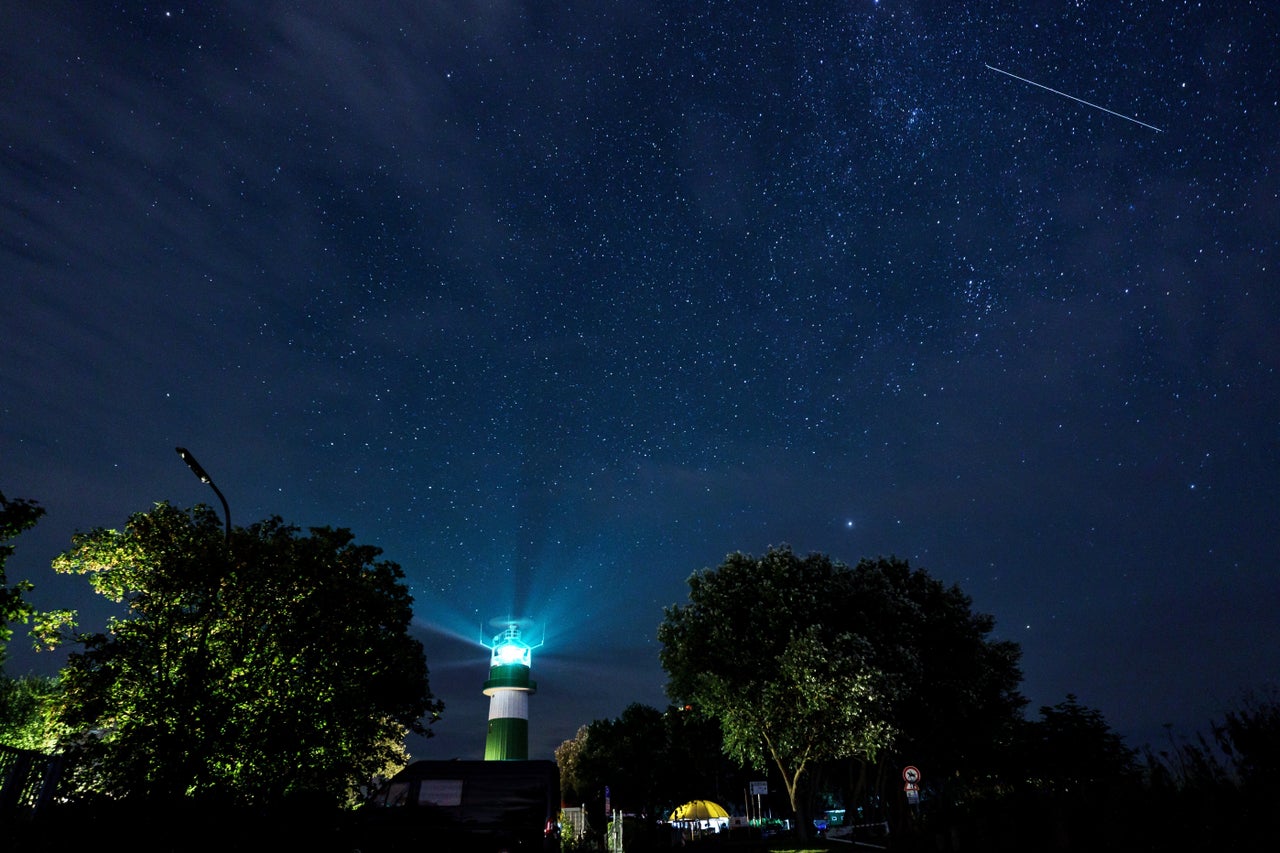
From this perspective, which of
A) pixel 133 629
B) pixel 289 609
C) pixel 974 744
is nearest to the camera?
pixel 133 629

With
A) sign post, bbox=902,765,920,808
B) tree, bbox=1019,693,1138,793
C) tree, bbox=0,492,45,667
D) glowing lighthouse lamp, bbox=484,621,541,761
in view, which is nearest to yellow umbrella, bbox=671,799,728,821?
glowing lighthouse lamp, bbox=484,621,541,761

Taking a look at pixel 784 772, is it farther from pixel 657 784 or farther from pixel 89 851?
pixel 657 784

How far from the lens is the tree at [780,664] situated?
86.1 ft

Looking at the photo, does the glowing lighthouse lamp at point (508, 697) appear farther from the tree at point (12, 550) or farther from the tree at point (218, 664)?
the tree at point (12, 550)

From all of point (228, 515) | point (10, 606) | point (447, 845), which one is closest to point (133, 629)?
point (228, 515)

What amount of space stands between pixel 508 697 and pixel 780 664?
1278 inches

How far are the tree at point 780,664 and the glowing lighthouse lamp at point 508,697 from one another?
25427 mm

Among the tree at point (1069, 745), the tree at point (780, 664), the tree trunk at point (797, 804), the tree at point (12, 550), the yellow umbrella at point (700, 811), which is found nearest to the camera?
the tree at point (12, 550)

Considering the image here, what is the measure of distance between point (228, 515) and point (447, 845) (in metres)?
10.4

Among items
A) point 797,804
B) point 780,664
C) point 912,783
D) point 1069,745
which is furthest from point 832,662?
point 1069,745

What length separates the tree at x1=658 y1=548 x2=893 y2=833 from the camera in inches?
1033

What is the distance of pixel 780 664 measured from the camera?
2734 cm

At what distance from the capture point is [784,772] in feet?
97.6

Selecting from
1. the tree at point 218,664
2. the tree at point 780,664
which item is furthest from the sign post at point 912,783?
the tree at point 218,664
